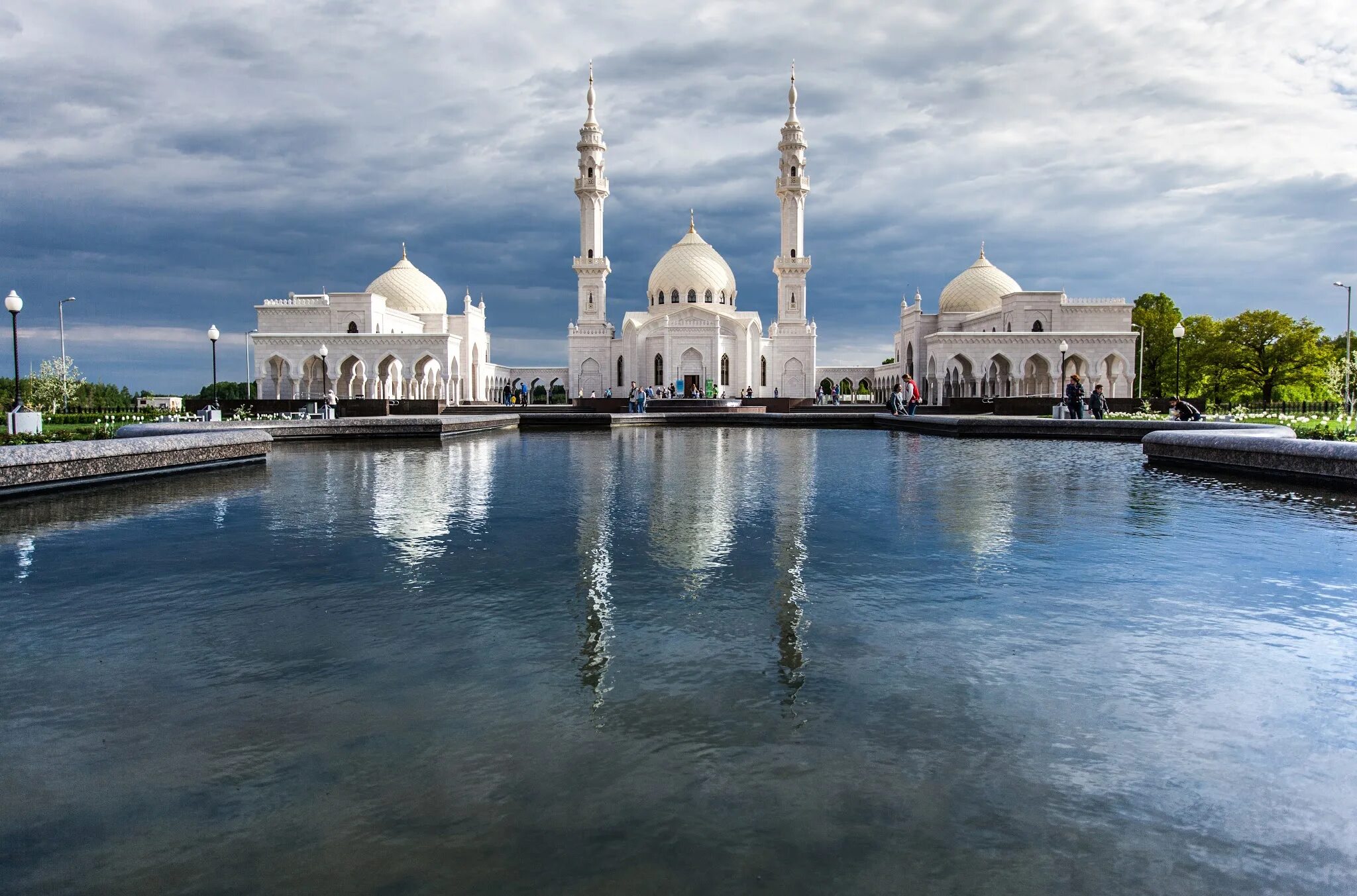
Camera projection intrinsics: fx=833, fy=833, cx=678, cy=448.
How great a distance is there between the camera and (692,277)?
166ft

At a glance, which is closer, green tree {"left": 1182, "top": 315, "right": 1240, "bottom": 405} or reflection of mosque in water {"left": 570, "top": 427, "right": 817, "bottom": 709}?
reflection of mosque in water {"left": 570, "top": 427, "right": 817, "bottom": 709}

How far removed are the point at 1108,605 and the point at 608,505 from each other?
472 cm

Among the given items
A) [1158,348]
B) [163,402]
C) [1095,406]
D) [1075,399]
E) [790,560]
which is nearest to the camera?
[790,560]

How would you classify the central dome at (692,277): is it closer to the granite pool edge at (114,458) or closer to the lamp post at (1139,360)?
the lamp post at (1139,360)

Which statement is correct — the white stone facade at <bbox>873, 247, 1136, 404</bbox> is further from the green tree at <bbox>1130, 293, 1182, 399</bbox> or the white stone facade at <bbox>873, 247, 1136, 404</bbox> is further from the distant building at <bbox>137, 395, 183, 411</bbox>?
the distant building at <bbox>137, 395, 183, 411</bbox>

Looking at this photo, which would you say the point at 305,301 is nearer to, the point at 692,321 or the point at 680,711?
the point at 692,321

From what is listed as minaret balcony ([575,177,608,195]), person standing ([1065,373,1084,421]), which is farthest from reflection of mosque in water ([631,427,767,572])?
minaret balcony ([575,177,608,195])

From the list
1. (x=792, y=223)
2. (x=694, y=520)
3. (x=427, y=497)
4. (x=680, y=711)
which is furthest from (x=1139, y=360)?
(x=680, y=711)

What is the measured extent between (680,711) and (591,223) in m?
47.1

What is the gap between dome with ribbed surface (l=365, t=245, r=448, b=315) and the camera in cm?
5006

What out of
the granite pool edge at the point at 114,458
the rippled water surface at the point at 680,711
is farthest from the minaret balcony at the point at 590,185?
the rippled water surface at the point at 680,711

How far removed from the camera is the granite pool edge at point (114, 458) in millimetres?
8805

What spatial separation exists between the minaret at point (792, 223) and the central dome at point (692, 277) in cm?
414

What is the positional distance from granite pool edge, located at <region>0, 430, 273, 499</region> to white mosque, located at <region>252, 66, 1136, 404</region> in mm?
27714
